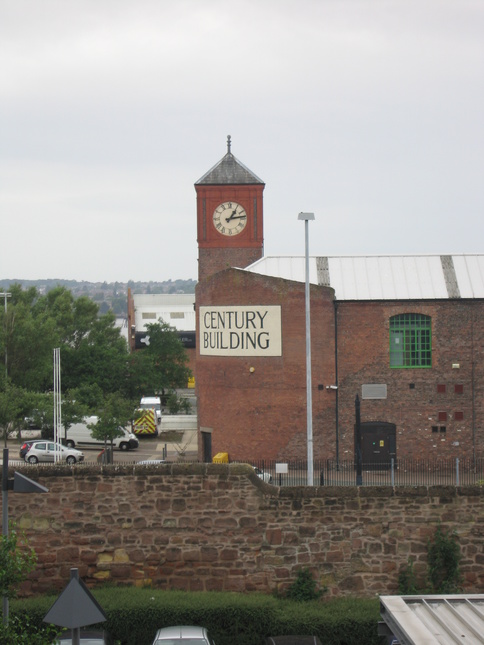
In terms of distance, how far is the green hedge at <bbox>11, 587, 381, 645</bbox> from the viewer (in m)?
13.2

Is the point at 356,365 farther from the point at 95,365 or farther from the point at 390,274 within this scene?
the point at 95,365

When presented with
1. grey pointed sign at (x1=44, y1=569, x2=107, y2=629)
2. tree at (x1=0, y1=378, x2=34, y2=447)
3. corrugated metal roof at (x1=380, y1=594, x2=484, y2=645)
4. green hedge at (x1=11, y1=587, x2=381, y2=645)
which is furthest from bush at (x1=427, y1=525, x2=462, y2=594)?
tree at (x1=0, y1=378, x2=34, y2=447)

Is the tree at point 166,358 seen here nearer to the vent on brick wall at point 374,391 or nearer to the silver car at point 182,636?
the vent on brick wall at point 374,391

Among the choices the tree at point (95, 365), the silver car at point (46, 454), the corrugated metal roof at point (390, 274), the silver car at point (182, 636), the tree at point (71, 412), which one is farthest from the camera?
the tree at point (95, 365)

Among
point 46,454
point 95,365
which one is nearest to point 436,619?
point 46,454

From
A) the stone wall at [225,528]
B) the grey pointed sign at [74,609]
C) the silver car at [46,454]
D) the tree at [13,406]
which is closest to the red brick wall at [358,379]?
the silver car at [46,454]

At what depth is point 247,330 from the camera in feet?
129

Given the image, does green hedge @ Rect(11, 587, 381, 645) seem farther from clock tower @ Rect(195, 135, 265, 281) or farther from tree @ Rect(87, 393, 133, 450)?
clock tower @ Rect(195, 135, 265, 281)

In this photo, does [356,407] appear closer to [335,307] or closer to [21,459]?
[335,307]

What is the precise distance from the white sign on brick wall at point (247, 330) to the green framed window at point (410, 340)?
486cm

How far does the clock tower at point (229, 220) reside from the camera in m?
48.8

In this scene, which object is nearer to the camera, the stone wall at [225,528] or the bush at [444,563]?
the bush at [444,563]

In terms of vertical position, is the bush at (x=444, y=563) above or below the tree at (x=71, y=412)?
below

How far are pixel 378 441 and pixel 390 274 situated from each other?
7253 millimetres
